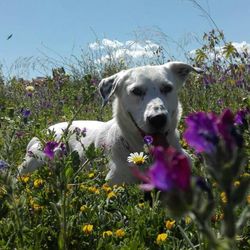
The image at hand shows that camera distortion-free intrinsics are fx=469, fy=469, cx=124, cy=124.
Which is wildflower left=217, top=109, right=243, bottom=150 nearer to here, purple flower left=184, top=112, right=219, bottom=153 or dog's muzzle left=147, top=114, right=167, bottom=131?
purple flower left=184, top=112, right=219, bottom=153

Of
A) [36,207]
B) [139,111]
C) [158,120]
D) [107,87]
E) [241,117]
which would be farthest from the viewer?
[107,87]

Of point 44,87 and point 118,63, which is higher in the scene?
point 118,63

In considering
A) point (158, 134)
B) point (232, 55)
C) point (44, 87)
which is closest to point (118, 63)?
point (44, 87)

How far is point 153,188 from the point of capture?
901mm

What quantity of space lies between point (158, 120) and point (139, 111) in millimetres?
410

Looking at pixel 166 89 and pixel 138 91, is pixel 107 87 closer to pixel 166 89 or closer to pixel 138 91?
pixel 138 91

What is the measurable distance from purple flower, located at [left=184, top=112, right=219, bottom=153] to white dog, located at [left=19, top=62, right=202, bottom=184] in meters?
3.41

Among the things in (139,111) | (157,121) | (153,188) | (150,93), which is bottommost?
(153,188)

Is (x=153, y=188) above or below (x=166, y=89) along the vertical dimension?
below

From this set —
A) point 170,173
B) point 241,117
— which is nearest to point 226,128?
point 170,173

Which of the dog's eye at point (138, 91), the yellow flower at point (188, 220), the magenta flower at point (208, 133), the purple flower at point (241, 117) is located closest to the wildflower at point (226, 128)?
the magenta flower at point (208, 133)

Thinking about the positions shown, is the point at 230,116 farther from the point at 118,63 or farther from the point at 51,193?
the point at 118,63

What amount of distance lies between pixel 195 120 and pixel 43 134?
7.34ft

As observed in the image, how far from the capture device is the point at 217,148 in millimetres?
746
